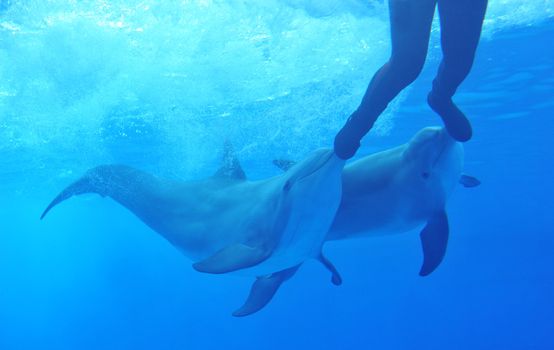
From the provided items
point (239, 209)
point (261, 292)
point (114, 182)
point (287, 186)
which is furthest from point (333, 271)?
point (114, 182)

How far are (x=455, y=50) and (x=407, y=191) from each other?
1454 mm

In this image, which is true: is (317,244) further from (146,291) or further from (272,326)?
(146,291)

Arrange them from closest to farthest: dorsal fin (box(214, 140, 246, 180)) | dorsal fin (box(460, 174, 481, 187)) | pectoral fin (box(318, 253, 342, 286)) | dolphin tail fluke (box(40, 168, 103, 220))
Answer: dorsal fin (box(460, 174, 481, 187)), pectoral fin (box(318, 253, 342, 286)), dorsal fin (box(214, 140, 246, 180)), dolphin tail fluke (box(40, 168, 103, 220))

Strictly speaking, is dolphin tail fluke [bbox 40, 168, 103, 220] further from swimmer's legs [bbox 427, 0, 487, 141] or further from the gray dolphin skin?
swimmer's legs [bbox 427, 0, 487, 141]

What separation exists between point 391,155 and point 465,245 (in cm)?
7293

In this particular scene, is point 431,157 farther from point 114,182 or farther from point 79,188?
point 79,188

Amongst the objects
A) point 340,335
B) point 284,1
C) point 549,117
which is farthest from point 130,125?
point 340,335

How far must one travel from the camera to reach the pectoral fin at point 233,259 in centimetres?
471

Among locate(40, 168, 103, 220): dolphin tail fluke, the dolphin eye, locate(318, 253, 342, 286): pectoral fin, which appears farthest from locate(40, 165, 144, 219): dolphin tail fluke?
the dolphin eye

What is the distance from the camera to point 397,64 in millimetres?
4082

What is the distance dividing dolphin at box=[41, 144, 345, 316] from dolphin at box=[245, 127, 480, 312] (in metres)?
0.36

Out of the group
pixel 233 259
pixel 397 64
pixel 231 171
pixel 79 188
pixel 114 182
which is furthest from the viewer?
pixel 79 188

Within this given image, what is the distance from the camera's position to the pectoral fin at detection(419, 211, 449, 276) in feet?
16.8

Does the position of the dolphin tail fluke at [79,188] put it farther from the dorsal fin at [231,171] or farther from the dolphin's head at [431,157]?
the dolphin's head at [431,157]
